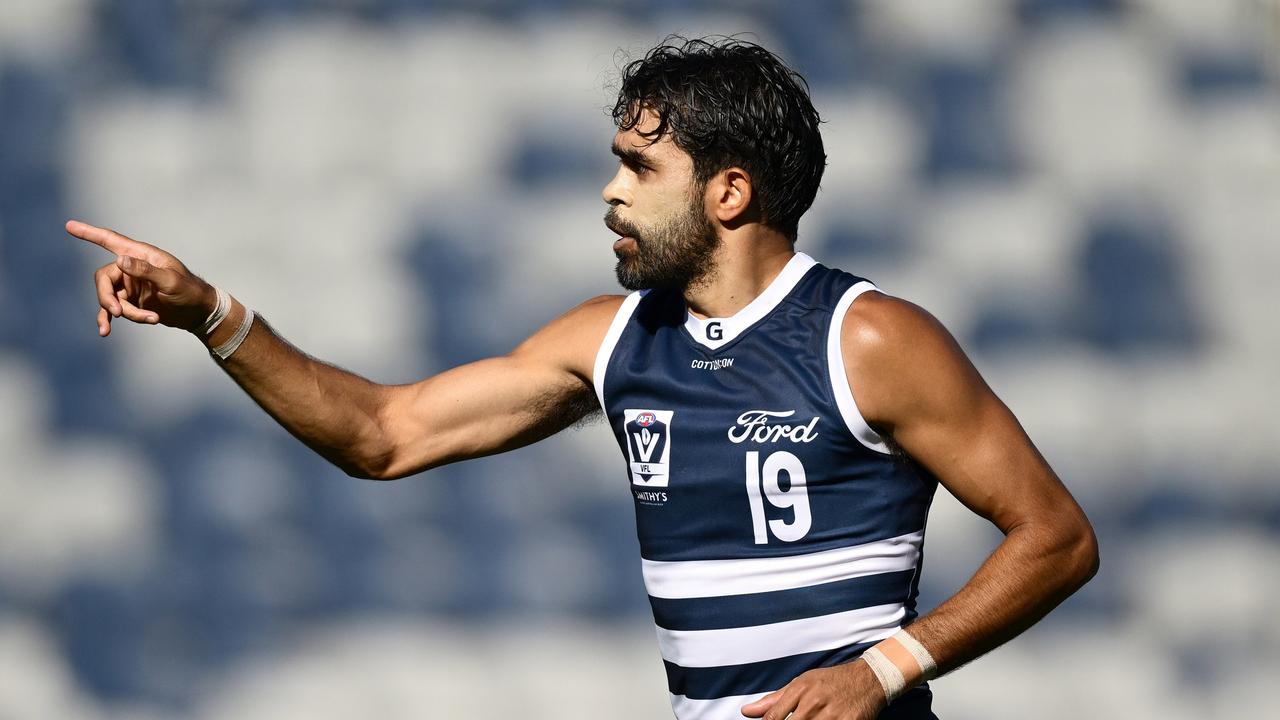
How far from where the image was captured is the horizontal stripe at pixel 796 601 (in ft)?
7.66

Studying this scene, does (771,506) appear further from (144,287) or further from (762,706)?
(144,287)

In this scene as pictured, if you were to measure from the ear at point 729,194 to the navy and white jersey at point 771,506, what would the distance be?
0.48 feet

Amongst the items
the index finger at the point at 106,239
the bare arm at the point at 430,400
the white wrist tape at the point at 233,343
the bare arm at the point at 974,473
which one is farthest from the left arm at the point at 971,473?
the index finger at the point at 106,239

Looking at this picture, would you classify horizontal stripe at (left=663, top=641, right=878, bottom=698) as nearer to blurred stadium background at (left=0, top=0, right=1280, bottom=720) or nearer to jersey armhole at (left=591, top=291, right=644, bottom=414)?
jersey armhole at (left=591, top=291, right=644, bottom=414)

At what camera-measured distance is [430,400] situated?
9.00 ft

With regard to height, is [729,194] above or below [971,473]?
above

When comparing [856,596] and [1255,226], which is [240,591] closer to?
[856,596]

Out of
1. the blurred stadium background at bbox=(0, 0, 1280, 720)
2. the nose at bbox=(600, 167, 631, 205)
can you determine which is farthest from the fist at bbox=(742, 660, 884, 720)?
the blurred stadium background at bbox=(0, 0, 1280, 720)

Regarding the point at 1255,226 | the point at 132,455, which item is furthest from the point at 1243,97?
the point at 132,455

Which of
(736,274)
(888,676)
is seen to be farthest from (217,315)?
(888,676)

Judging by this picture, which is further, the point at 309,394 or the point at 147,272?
the point at 309,394

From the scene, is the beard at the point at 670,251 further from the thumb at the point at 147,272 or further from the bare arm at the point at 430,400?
the thumb at the point at 147,272

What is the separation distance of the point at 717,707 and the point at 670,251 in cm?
80

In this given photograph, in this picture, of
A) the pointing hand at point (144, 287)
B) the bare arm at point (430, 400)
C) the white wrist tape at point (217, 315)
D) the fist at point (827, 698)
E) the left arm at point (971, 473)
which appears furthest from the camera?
the bare arm at point (430, 400)
